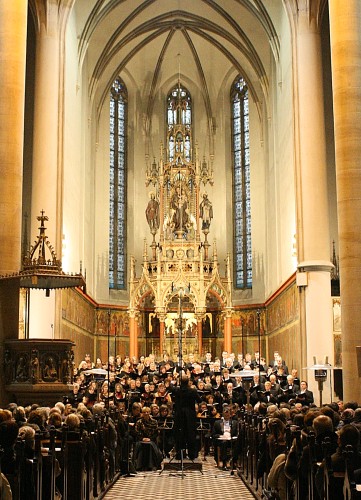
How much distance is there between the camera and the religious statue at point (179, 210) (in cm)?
3269

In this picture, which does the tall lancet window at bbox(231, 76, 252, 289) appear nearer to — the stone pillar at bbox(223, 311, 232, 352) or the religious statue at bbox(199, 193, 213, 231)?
the religious statue at bbox(199, 193, 213, 231)

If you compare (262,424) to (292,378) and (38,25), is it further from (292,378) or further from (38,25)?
(38,25)

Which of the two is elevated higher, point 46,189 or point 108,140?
point 108,140

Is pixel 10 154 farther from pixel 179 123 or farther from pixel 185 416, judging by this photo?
pixel 179 123

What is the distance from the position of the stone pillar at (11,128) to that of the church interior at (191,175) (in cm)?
6

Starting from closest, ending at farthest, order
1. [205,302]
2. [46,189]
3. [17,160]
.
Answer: [17,160], [46,189], [205,302]

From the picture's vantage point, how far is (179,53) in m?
36.1

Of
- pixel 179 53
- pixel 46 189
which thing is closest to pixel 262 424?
pixel 46 189

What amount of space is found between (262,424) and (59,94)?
13.9 metres

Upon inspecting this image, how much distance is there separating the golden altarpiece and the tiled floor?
16.1 m

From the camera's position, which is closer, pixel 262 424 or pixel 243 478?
pixel 262 424

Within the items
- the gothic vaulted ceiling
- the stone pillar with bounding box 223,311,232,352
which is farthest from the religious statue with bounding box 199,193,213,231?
the gothic vaulted ceiling

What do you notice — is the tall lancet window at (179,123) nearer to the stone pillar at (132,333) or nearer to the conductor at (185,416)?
the stone pillar at (132,333)

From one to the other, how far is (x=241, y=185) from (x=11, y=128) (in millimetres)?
23379
